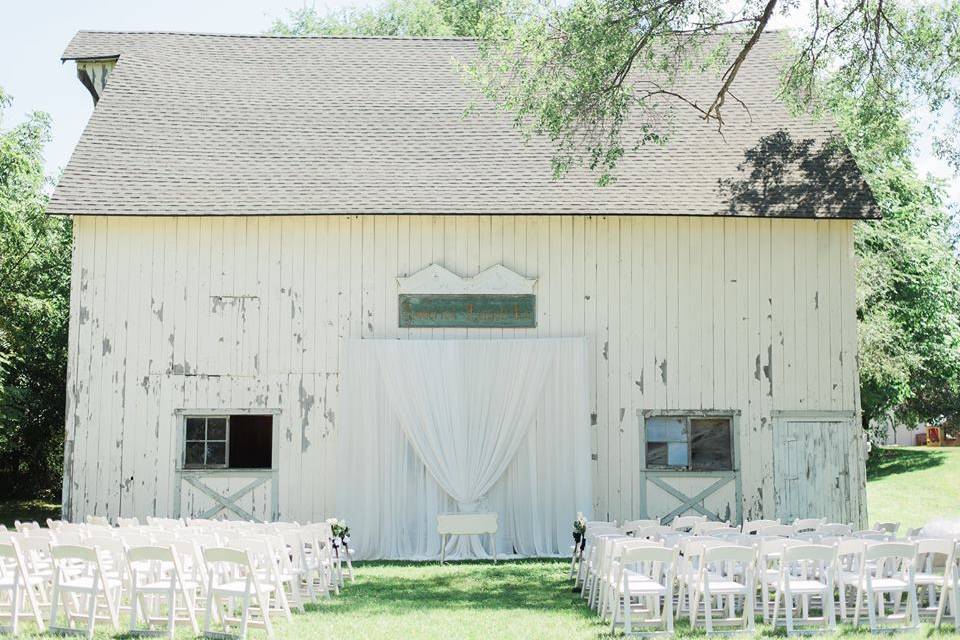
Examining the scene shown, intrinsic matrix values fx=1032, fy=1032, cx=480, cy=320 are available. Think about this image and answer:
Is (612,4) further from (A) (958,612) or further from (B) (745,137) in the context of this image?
(A) (958,612)

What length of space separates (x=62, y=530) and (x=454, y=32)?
90.6 ft

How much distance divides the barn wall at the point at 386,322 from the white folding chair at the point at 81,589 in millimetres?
6515

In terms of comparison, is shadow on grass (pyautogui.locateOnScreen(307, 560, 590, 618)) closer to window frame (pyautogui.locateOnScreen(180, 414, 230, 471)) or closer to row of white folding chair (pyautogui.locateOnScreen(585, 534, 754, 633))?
A: row of white folding chair (pyautogui.locateOnScreen(585, 534, 754, 633))

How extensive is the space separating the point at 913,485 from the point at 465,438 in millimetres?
19204

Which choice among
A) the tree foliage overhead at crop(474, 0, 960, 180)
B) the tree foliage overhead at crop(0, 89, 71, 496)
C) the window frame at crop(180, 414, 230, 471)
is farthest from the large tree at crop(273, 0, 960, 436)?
the tree foliage overhead at crop(0, 89, 71, 496)

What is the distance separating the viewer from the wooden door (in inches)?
667

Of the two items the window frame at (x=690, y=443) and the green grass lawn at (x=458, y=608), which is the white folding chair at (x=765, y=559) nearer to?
the green grass lawn at (x=458, y=608)

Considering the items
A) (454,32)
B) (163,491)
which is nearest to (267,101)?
(163,491)

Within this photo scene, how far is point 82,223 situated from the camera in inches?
680

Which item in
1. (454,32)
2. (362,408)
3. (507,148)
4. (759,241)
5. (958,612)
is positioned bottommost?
(958,612)

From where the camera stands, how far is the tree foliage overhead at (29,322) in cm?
2227

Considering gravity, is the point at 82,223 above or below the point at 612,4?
below

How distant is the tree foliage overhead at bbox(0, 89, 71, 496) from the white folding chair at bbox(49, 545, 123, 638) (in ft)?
37.6

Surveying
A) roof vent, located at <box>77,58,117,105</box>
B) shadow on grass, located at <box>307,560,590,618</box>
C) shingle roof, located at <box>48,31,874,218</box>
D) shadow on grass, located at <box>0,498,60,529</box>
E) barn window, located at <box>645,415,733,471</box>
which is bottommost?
shadow on grass, located at <box>0,498,60,529</box>
